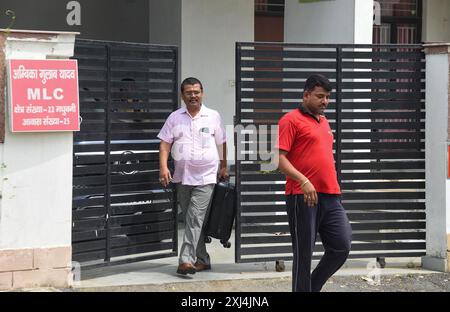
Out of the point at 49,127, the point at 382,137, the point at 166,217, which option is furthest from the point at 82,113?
the point at 382,137

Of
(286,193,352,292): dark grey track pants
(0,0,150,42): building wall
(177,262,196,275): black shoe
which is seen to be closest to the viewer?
(286,193,352,292): dark grey track pants

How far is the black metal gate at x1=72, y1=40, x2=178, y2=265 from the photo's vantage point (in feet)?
25.1

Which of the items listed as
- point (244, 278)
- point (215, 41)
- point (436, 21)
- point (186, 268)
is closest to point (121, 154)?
point (186, 268)

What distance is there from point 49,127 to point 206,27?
5.01 metres

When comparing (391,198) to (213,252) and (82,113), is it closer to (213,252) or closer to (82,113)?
(213,252)

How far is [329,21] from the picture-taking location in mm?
10586

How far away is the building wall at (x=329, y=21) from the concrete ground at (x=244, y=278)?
2980mm

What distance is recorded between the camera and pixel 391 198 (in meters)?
8.62

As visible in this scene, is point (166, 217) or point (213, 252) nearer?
point (166, 217)

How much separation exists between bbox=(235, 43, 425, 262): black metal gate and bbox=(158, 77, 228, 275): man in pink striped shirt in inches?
12.0

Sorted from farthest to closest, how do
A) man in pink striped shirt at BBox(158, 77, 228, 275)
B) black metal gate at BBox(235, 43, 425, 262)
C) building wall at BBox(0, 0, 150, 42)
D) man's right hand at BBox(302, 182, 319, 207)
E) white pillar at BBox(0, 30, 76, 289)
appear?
1. building wall at BBox(0, 0, 150, 42)
2. black metal gate at BBox(235, 43, 425, 262)
3. man in pink striped shirt at BBox(158, 77, 228, 275)
4. white pillar at BBox(0, 30, 76, 289)
5. man's right hand at BBox(302, 182, 319, 207)

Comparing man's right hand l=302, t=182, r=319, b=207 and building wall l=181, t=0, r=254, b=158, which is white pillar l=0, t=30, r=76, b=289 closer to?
man's right hand l=302, t=182, r=319, b=207

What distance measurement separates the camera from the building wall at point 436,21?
1420 cm

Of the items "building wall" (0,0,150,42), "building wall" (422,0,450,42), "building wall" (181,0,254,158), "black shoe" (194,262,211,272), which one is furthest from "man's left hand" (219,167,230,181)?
"building wall" (422,0,450,42)
